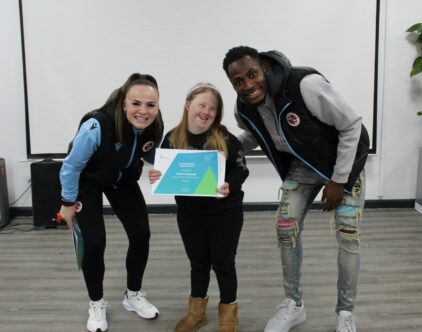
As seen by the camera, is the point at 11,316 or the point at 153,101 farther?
the point at 11,316

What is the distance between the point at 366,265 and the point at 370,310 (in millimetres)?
657

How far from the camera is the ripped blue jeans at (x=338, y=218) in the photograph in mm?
2068

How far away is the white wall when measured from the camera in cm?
420

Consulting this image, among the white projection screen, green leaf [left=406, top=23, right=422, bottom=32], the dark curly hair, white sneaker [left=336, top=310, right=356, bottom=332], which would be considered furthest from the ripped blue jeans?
green leaf [left=406, top=23, right=422, bottom=32]

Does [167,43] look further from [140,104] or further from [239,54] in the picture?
[239,54]

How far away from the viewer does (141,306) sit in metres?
2.52

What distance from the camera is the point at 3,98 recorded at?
4262 mm

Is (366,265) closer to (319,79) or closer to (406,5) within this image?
(319,79)

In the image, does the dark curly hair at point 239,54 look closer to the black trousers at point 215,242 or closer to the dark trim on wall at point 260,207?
the black trousers at point 215,242

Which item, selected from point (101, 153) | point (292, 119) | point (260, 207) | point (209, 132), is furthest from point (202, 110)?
point (260, 207)

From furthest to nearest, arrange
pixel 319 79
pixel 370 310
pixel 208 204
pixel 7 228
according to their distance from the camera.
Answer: pixel 7 228, pixel 370 310, pixel 208 204, pixel 319 79

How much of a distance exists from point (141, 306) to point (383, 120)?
300cm

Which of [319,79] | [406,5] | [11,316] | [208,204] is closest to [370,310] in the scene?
[208,204]

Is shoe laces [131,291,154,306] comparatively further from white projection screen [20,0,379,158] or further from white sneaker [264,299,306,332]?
white projection screen [20,0,379,158]
